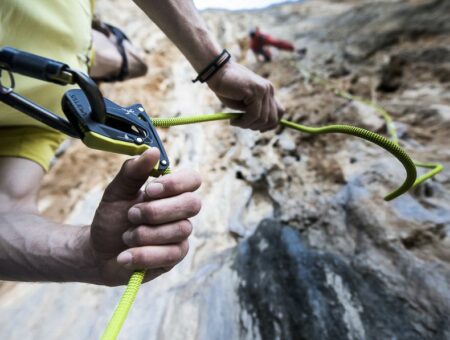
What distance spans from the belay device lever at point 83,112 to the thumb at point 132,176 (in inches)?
1.9

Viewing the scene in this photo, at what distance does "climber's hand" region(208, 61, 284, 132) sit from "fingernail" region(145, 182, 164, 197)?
0.44m

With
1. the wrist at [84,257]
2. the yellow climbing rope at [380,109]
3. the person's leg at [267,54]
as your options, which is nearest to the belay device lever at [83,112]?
the wrist at [84,257]

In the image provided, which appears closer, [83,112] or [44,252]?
[83,112]

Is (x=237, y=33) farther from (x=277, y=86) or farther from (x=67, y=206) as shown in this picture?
(x=67, y=206)

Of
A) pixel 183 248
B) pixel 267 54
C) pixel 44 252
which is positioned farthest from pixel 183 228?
pixel 267 54

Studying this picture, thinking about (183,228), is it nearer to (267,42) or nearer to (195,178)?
(195,178)

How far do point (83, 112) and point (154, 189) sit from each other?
0.58 feet

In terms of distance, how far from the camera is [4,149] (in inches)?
36.5

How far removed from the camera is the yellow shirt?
0.74 m

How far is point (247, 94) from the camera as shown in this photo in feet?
2.76

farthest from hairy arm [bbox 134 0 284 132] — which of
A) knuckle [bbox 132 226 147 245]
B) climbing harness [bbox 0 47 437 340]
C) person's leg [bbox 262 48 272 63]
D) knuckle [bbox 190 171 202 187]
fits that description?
person's leg [bbox 262 48 272 63]

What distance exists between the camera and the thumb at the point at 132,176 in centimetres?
48

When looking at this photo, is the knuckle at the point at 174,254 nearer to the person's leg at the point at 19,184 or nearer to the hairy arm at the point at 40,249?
the hairy arm at the point at 40,249

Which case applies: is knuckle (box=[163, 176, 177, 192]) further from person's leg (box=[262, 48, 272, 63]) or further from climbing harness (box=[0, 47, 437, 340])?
person's leg (box=[262, 48, 272, 63])
